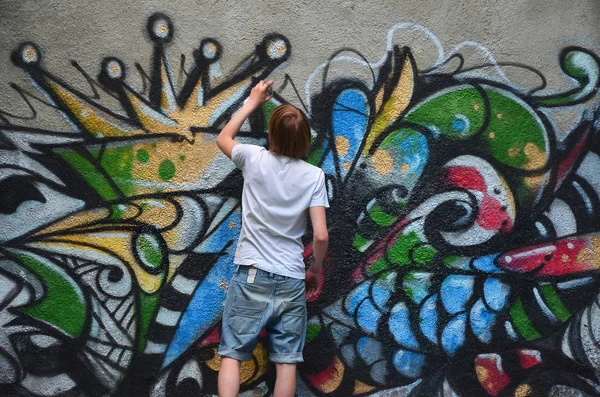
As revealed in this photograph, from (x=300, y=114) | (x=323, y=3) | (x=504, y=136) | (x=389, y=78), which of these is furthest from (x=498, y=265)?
(x=323, y=3)

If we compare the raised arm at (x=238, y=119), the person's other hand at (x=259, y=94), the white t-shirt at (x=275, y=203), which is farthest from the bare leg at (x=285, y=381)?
the person's other hand at (x=259, y=94)

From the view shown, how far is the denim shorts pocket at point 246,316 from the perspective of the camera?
11.9 feet

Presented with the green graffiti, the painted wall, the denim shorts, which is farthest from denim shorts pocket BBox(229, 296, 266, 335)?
the green graffiti

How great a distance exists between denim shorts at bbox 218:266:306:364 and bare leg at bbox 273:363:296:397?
0.04 metres

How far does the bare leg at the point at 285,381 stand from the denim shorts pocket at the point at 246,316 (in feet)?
0.80

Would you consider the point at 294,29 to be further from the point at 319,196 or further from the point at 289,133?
the point at 319,196

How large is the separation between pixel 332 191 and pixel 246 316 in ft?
3.01

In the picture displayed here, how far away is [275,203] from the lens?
3.65m

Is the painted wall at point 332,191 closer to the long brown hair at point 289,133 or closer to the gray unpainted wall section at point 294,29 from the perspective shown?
the gray unpainted wall section at point 294,29

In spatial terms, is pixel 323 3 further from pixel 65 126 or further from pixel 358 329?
pixel 358 329

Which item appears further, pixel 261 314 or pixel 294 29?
pixel 294 29

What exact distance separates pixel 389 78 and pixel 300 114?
0.76 meters

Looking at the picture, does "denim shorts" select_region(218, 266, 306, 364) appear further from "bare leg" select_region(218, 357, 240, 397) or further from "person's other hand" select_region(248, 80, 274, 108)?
"person's other hand" select_region(248, 80, 274, 108)

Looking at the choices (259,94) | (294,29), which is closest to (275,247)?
(259,94)
